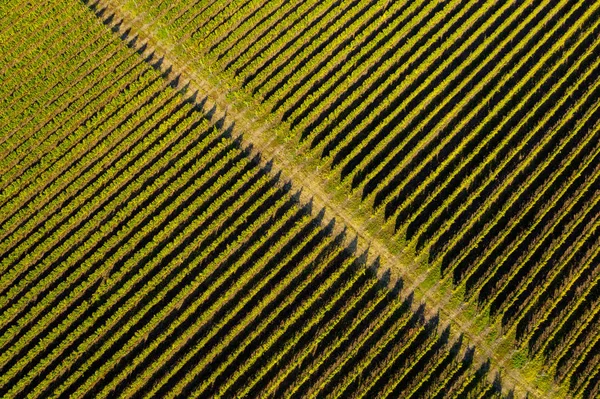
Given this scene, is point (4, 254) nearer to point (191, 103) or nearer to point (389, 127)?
point (191, 103)

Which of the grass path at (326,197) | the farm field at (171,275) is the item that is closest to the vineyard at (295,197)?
the farm field at (171,275)

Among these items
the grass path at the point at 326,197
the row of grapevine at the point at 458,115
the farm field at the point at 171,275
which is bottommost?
the farm field at the point at 171,275

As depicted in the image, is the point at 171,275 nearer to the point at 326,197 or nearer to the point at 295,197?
the point at 295,197

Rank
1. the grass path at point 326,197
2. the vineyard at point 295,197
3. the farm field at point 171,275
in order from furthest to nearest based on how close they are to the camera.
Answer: the vineyard at point 295,197 → the farm field at point 171,275 → the grass path at point 326,197

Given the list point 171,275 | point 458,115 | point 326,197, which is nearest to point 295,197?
point 326,197

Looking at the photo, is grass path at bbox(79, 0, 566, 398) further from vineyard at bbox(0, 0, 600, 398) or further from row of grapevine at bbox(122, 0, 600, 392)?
row of grapevine at bbox(122, 0, 600, 392)

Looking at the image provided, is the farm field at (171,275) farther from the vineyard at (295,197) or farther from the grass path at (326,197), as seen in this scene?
the grass path at (326,197)

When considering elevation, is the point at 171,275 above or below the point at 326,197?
below
